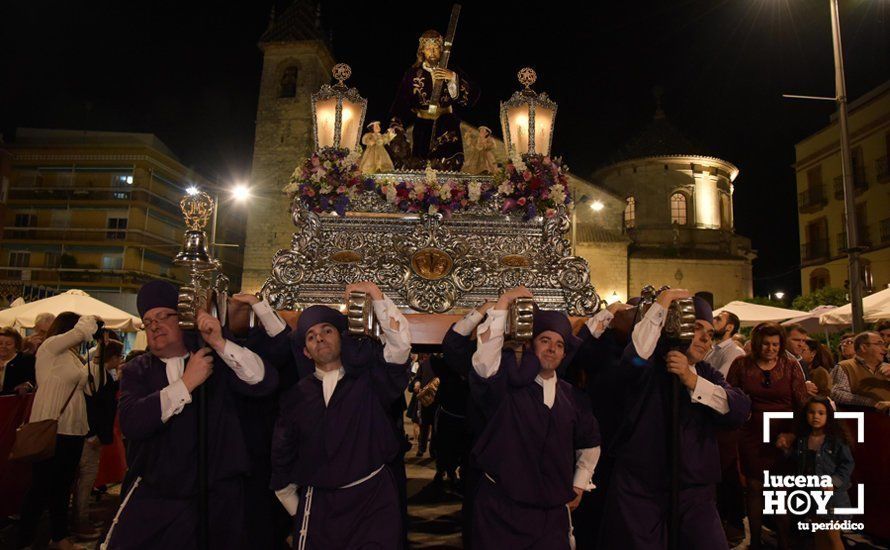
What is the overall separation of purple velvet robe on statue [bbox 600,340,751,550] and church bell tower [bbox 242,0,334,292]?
95.4 feet

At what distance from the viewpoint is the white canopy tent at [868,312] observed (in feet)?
33.8

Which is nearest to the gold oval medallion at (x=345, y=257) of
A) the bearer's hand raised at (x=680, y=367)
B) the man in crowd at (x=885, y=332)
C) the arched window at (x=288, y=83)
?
the bearer's hand raised at (x=680, y=367)

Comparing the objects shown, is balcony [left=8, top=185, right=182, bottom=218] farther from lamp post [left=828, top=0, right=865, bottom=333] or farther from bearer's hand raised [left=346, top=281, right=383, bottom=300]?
bearer's hand raised [left=346, top=281, right=383, bottom=300]

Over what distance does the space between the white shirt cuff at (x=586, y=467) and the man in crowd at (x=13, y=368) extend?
19.5ft

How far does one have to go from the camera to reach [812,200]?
1182 inches

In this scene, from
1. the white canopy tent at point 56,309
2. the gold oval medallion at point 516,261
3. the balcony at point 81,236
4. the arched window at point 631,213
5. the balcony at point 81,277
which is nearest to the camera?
the gold oval medallion at point 516,261

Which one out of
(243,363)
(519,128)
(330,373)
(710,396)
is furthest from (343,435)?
(519,128)

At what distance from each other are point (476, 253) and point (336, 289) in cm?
126

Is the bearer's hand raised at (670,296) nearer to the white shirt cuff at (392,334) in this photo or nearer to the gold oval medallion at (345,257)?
the white shirt cuff at (392,334)

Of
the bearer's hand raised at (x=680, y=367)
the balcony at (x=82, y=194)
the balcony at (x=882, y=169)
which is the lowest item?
the bearer's hand raised at (x=680, y=367)

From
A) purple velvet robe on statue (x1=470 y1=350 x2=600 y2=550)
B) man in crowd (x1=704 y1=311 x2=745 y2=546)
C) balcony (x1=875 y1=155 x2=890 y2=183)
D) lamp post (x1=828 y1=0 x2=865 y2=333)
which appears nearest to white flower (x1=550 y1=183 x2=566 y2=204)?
purple velvet robe on statue (x1=470 y1=350 x2=600 y2=550)

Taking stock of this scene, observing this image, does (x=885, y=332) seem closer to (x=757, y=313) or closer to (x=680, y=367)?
(x=680, y=367)

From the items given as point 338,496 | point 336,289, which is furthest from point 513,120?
point 338,496

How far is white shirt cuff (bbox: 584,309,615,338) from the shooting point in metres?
4.53
